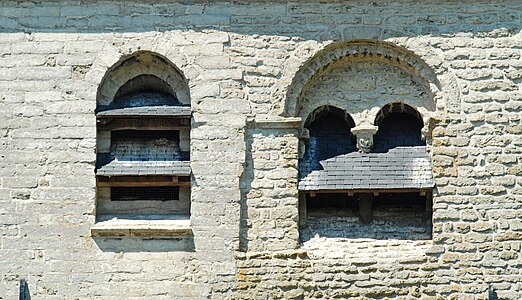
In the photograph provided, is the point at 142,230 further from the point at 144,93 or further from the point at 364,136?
the point at 364,136

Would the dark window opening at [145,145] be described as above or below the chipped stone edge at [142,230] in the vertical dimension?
above

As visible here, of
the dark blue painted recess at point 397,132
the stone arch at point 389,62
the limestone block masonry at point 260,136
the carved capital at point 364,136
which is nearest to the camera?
the limestone block masonry at point 260,136

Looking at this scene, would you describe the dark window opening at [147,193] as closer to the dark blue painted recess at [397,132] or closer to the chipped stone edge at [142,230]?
the chipped stone edge at [142,230]

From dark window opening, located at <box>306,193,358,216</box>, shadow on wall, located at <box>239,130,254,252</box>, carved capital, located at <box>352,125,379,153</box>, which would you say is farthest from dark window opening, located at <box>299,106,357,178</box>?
shadow on wall, located at <box>239,130,254,252</box>

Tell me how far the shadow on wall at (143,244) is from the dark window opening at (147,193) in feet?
1.92

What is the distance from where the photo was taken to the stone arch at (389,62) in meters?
8.75

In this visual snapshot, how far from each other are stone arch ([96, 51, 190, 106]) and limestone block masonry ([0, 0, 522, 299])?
0.04 meters

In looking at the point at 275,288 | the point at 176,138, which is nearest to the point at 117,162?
the point at 176,138

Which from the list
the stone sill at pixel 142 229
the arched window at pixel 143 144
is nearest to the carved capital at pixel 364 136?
the arched window at pixel 143 144

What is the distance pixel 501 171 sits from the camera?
8.59m

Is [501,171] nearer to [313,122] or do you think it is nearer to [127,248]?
[313,122]

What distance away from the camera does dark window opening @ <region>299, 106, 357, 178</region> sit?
9.02 meters

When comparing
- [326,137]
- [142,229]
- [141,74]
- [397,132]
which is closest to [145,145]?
[141,74]

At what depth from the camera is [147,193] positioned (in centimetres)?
906
